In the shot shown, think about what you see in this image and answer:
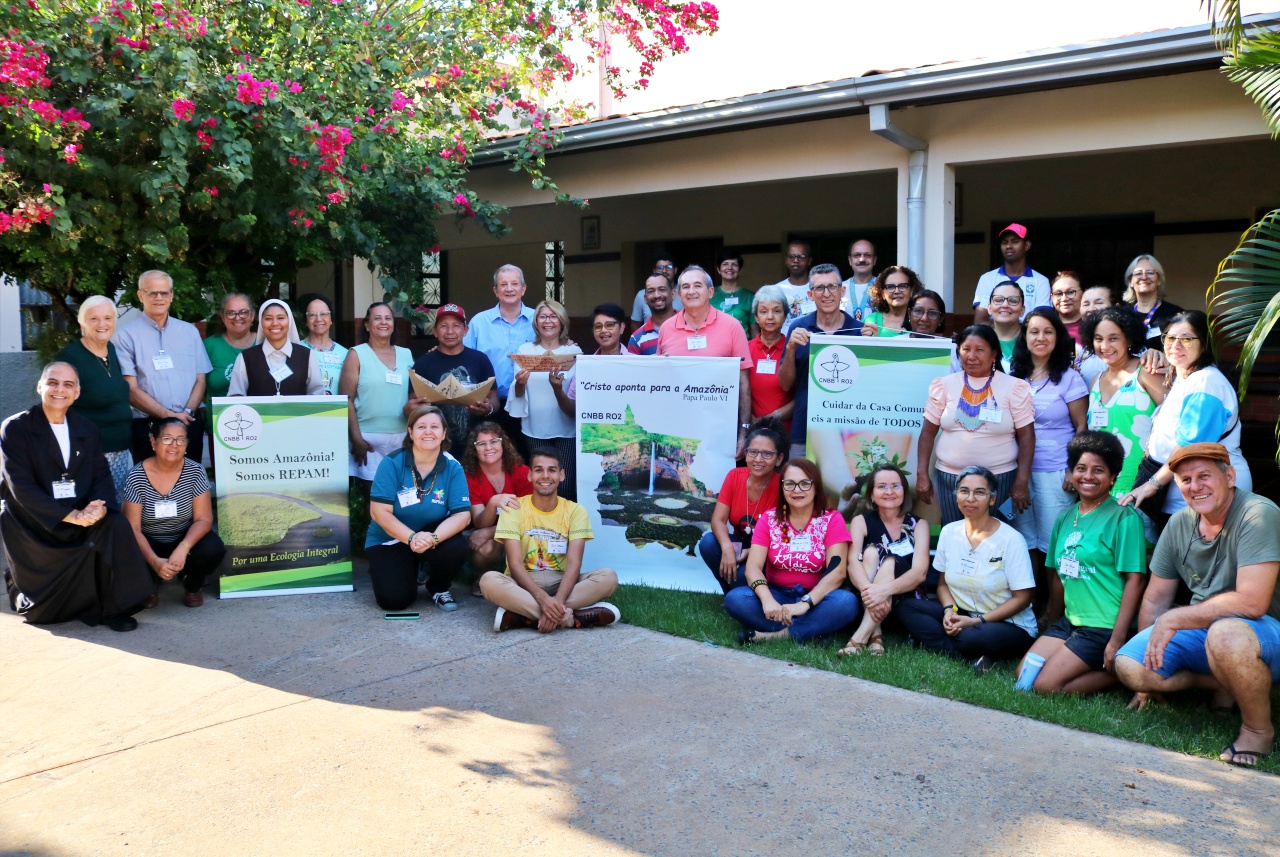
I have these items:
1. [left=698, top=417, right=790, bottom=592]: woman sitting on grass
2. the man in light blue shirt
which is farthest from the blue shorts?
the man in light blue shirt

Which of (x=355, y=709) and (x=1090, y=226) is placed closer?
(x=355, y=709)

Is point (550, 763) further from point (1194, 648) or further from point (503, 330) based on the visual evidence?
point (503, 330)

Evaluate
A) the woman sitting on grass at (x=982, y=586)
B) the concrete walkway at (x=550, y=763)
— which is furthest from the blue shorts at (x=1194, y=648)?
the woman sitting on grass at (x=982, y=586)

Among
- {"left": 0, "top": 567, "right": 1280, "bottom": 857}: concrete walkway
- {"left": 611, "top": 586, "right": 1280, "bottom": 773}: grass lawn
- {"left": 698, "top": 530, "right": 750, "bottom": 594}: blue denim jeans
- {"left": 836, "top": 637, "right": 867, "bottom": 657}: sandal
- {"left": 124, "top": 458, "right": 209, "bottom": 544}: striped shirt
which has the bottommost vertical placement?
{"left": 0, "top": 567, "right": 1280, "bottom": 857}: concrete walkway

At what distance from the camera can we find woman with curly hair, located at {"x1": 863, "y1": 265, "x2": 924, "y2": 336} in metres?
6.72

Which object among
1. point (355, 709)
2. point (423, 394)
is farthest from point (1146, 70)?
point (355, 709)

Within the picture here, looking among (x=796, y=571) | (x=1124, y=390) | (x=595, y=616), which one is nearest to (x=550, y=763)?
(x=595, y=616)

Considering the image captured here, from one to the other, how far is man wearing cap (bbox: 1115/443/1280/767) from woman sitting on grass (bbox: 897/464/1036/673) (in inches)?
25.1

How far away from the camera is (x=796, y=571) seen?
572cm

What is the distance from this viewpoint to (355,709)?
476cm

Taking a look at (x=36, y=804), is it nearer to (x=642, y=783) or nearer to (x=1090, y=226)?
(x=642, y=783)

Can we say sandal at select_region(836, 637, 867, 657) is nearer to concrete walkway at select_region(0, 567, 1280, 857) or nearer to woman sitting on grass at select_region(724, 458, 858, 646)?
woman sitting on grass at select_region(724, 458, 858, 646)

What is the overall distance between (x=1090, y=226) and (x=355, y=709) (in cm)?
900

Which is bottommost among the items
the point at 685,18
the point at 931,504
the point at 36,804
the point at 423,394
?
the point at 36,804
